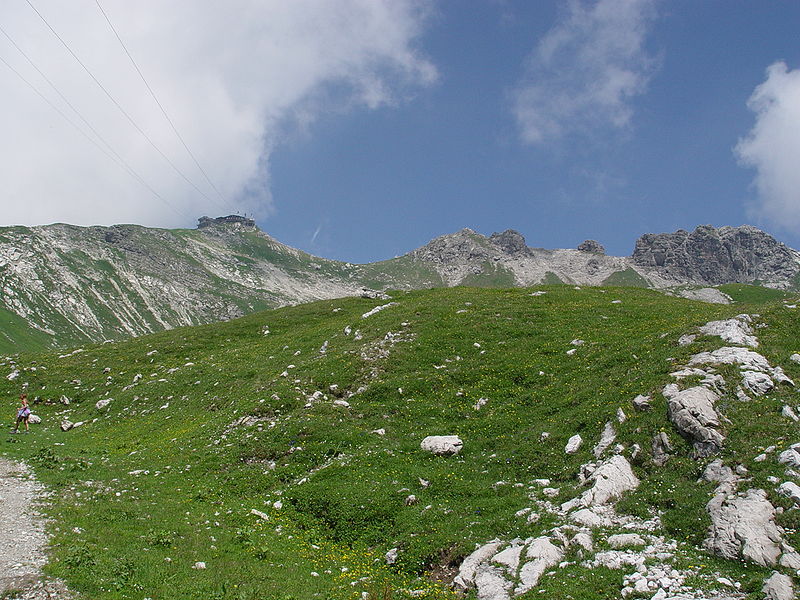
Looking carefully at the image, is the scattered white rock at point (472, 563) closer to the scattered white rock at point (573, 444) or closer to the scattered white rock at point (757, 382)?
the scattered white rock at point (573, 444)

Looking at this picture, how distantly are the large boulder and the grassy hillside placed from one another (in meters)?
0.54

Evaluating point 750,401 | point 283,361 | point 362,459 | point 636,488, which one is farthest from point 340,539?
point 283,361

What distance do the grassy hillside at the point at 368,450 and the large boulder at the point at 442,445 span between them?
539 mm

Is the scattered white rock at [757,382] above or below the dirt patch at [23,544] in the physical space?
above

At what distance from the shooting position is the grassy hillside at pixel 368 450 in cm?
1445

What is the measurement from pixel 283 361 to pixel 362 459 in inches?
781

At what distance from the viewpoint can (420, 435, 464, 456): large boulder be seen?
23.1m

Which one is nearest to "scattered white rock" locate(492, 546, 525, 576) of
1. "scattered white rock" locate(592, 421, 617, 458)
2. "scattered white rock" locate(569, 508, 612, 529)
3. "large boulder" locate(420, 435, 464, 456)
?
"scattered white rock" locate(569, 508, 612, 529)

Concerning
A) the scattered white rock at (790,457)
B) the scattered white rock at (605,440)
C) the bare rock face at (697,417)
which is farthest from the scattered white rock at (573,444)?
the scattered white rock at (790,457)

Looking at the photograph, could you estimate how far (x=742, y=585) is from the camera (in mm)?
11422

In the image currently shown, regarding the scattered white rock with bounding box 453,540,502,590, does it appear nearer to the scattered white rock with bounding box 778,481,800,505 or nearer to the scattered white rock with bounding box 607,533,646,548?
the scattered white rock with bounding box 607,533,646,548

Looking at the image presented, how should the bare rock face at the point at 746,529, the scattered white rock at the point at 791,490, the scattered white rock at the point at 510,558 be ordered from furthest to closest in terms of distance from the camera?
the scattered white rock at the point at 510,558 → the scattered white rock at the point at 791,490 → the bare rock face at the point at 746,529

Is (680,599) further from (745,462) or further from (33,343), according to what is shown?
(33,343)

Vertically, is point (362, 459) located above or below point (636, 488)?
above
